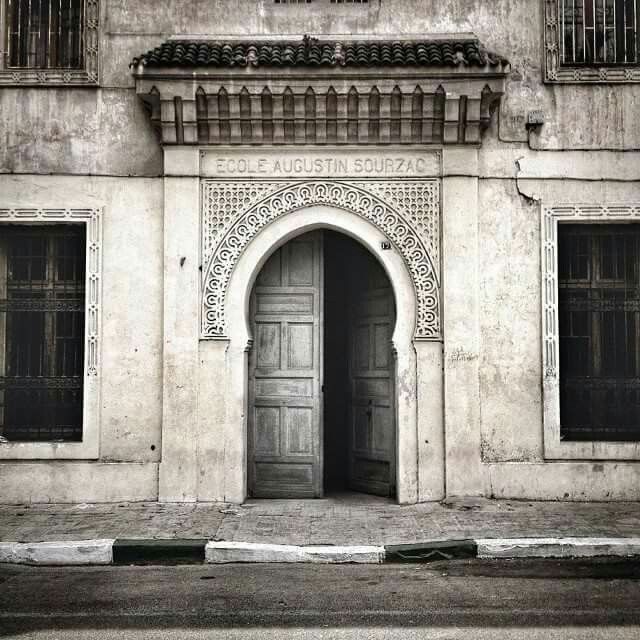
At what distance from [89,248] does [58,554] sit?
3.54m

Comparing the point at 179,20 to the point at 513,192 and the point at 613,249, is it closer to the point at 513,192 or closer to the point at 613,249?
the point at 513,192

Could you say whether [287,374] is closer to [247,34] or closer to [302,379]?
[302,379]

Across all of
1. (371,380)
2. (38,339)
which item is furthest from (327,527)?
(38,339)

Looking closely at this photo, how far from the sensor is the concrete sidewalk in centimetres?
763

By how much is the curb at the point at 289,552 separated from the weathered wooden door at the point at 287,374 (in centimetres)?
223

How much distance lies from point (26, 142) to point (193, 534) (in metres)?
4.90

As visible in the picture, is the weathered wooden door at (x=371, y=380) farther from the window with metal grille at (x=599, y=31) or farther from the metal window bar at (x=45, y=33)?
the metal window bar at (x=45, y=33)

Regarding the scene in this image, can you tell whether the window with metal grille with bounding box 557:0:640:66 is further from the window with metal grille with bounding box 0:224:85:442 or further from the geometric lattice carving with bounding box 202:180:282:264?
the window with metal grille with bounding box 0:224:85:442

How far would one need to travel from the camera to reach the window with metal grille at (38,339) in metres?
9.66

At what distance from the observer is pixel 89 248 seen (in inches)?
377

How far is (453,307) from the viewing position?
9445 millimetres

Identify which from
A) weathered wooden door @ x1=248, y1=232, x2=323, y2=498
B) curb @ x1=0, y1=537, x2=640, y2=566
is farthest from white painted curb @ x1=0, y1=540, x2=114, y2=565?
weathered wooden door @ x1=248, y1=232, x2=323, y2=498

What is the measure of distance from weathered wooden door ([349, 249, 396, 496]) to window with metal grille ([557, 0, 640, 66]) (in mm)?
3414

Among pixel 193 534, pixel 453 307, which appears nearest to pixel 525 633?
pixel 193 534
